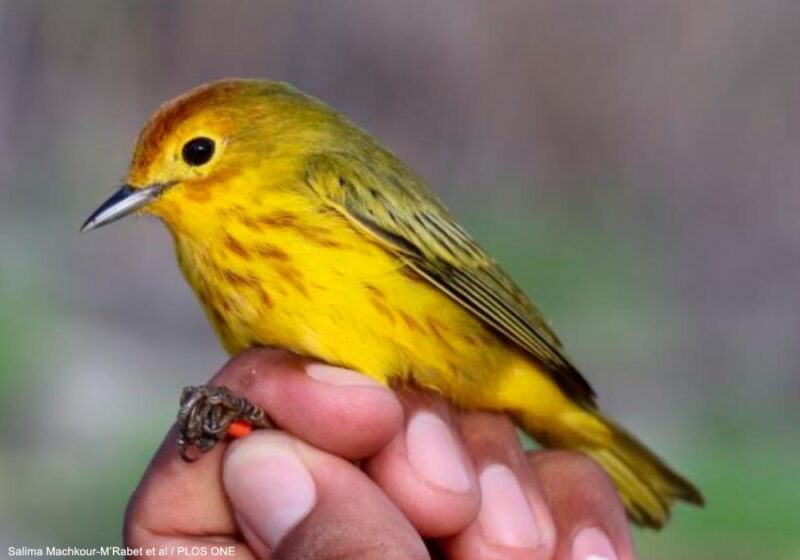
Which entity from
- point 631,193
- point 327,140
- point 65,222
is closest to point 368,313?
point 327,140

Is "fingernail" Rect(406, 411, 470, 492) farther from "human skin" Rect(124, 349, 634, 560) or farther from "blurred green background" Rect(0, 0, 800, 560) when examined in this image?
"blurred green background" Rect(0, 0, 800, 560)

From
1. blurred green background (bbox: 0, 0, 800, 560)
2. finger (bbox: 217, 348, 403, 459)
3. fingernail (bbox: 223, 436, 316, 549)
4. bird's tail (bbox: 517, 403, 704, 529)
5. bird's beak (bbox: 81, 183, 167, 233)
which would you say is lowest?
fingernail (bbox: 223, 436, 316, 549)

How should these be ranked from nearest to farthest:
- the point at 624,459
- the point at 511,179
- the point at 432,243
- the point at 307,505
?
the point at 307,505 → the point at 432,243 → the point at 624,459 → the point at 511,179

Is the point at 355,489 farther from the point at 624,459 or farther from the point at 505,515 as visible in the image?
the point at 624,459

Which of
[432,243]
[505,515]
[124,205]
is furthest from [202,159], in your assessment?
[505,515]

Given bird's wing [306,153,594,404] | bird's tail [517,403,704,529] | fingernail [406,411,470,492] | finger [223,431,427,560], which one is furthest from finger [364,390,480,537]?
bird's tail [517,403,704,529]
